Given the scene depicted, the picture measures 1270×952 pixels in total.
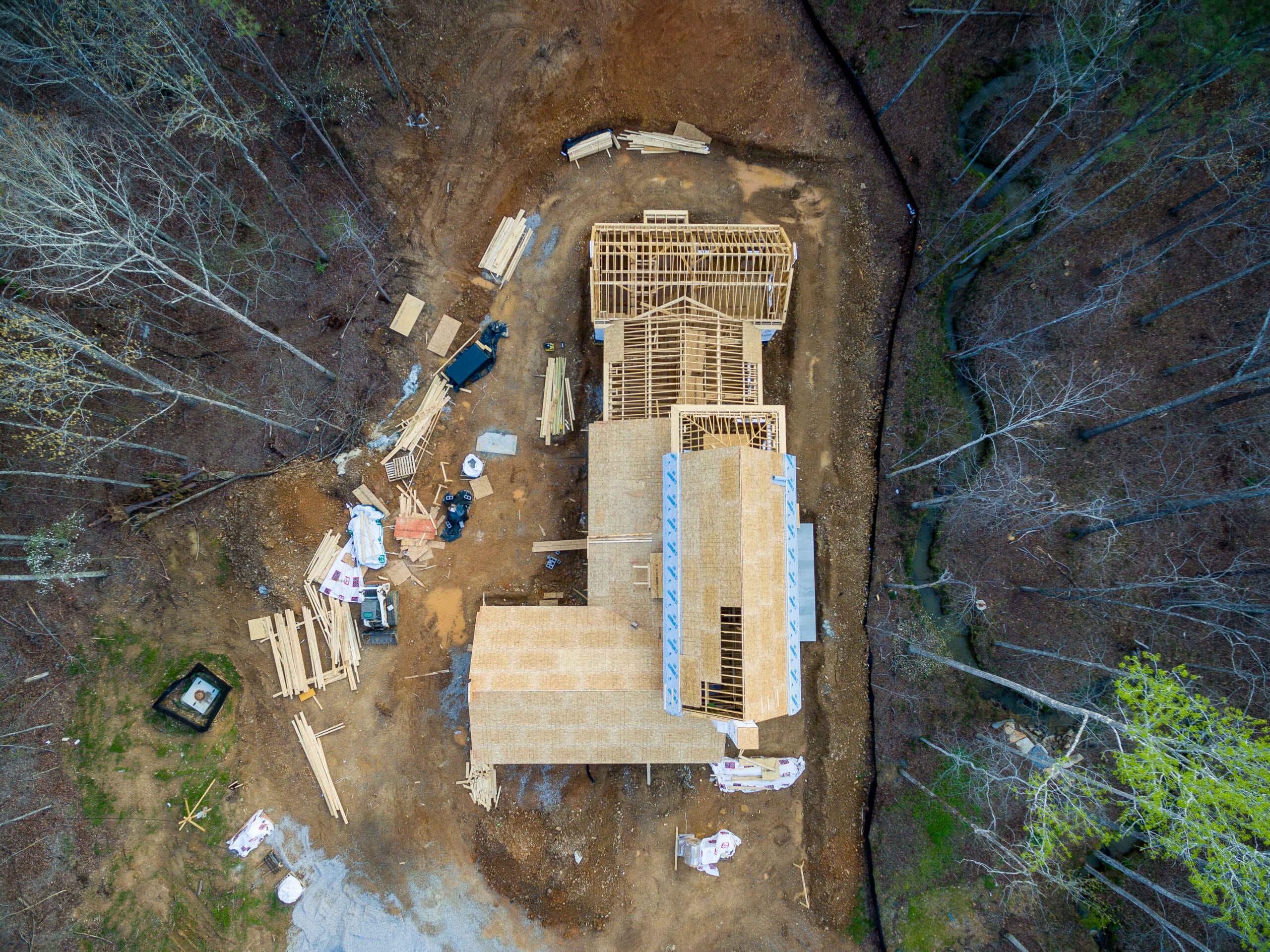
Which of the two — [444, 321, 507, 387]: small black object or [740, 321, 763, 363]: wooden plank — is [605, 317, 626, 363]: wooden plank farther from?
[444, 321, 507, 387]: small black object

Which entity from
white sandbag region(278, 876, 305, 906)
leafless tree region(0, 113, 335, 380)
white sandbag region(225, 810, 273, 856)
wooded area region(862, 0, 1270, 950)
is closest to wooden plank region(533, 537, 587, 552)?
leafless tree region(0, 113, 335, 380)

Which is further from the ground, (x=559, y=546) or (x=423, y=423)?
(x=423, y=423)

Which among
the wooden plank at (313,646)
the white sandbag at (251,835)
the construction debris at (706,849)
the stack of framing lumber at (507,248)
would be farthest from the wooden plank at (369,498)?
the construction debris at (706,849)

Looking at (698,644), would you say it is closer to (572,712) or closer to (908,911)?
(572,712)

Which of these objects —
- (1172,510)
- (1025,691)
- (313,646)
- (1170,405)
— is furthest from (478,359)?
(1172,510)

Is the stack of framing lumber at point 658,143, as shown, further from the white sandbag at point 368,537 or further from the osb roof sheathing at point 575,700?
the osb roof sheathing at point 575,700

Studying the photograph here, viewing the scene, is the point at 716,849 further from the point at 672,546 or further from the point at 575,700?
the point at 672,546
